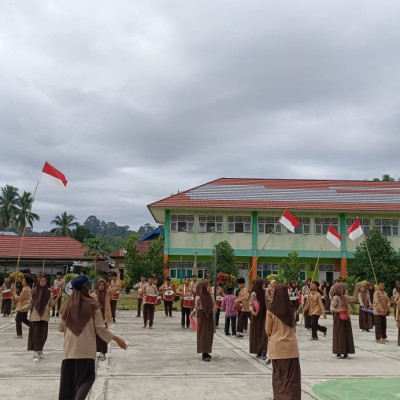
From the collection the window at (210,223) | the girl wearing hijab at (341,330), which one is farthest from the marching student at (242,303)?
the window at (210,223)

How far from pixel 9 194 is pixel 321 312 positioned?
6438 cm

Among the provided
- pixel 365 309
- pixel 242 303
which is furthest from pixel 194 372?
pixel 365 309

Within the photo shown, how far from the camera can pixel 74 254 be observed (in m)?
42.0

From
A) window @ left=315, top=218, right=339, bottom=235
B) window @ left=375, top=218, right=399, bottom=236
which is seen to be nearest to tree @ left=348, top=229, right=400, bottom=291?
window @ left=375, top=218, right=399, bottom=236

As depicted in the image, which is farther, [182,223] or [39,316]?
[182,223]

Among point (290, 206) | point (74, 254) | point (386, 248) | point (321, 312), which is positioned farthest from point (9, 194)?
point (321, 312)

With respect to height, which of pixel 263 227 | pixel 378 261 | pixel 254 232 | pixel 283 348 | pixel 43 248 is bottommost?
pixel 283 348

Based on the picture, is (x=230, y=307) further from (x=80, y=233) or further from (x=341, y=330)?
(x=80, y=233)

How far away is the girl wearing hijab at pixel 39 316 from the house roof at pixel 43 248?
31.8 m

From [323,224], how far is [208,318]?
87.2 feet

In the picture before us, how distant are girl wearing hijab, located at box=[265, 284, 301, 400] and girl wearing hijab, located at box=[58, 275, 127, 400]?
2.14m

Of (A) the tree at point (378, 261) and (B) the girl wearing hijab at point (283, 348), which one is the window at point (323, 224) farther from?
(B) the girl wearing hijab at point (283, 348)

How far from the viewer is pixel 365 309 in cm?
1581

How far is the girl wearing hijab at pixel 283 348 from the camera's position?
6.16 meters
